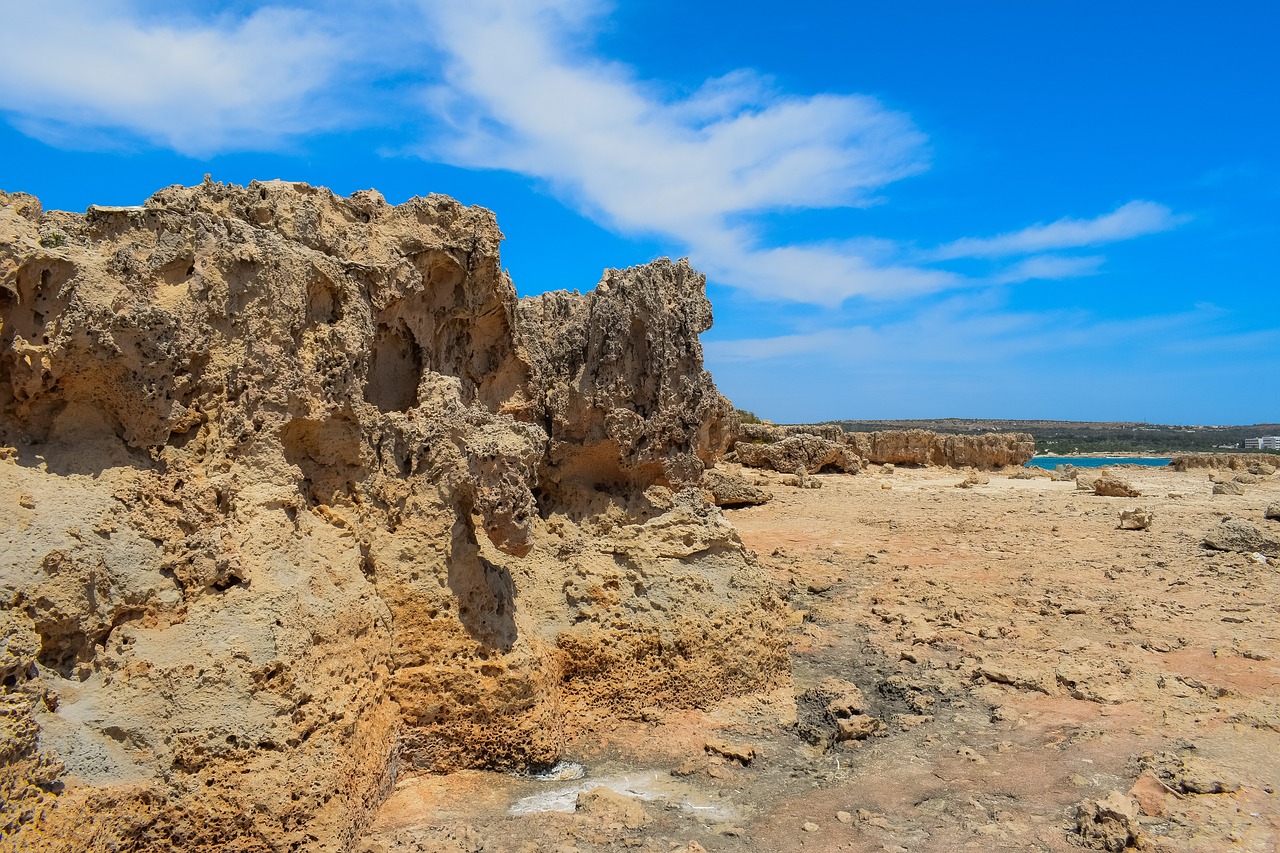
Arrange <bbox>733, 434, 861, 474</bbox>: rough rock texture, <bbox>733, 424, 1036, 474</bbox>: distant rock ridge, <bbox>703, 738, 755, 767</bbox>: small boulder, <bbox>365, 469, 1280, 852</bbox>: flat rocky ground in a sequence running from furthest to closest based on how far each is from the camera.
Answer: <bbox>733, 424, 1036, 474</bbox>: distant rock ridge, <bbox>733, 434, 861, 474</bbox>: rough rock texture, <bbox>703, 738, 755, 767</bbox>: small boulder, <bbox>365, 469, 1280, 852</bbox>: flat rocky ground

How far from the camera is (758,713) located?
5371mm

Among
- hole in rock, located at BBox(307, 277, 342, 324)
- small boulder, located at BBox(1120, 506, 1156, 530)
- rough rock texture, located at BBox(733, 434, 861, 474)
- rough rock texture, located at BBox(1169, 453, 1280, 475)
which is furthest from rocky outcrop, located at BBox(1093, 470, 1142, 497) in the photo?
hole in rock, located at BBox(307, 277, 342, 324)

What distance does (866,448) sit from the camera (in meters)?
21.4

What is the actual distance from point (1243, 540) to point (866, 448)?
11798mm

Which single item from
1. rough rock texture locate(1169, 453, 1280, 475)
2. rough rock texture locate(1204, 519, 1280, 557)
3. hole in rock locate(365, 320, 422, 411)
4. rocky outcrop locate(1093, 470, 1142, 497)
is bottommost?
rough rock texture locate(1204, 519, 1280, 557)

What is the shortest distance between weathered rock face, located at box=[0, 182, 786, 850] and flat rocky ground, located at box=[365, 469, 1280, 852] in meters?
0.45

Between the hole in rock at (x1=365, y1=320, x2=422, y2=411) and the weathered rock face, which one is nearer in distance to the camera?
the weathered rock face

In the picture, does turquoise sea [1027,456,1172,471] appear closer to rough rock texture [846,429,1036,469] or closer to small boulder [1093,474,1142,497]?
rough rock texture [846,429,1036,469]

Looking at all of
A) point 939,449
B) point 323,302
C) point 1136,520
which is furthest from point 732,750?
point 939,449

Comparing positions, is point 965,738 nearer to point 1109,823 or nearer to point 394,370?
point 1109,823

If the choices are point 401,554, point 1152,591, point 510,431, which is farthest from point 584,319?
point 1152,591

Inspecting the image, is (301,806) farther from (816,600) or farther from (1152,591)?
(1152,591)

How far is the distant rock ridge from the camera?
62.2 feet

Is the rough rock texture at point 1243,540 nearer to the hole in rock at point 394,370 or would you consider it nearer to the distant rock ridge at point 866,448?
the distant rock ridge at point 866,448
